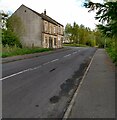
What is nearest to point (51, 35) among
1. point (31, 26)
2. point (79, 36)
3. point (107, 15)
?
point (31, 26)

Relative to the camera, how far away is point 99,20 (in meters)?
17.5

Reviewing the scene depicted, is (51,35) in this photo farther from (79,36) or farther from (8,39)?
(79,36)

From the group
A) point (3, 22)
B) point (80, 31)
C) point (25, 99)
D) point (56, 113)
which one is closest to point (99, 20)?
point (25, 99)

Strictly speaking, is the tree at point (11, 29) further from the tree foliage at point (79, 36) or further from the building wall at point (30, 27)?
the tree foliage at point (79, 36)

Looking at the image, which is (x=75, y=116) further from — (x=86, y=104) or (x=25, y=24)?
(x=25, y=24)

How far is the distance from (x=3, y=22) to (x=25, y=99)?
152ft

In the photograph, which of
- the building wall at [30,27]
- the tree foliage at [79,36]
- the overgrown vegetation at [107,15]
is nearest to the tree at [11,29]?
the building wall at [30,27]

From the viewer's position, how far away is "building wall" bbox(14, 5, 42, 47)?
63.5 metres

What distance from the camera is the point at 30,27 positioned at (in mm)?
63750

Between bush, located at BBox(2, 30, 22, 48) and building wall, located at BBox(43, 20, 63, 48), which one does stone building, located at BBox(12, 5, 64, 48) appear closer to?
building wall, located at BBox(43, 20, 63, 48)

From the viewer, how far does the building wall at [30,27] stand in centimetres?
6347

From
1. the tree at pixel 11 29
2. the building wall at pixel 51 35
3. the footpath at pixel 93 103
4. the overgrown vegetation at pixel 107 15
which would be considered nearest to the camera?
the footpath at pixel 93 103

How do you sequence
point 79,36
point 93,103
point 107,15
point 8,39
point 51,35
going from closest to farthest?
point 93,103, point 107,15, point 8,39, point 51,35, point 79,36

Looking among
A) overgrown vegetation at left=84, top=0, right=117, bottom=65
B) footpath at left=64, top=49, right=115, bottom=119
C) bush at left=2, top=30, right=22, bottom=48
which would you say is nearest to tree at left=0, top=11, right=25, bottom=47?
bush at left=2, top=30, right=22, bottom=48
